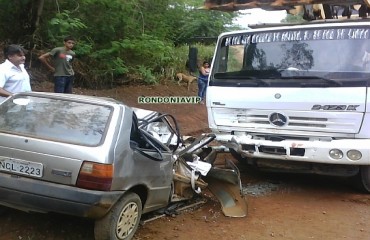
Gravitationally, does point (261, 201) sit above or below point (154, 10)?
below

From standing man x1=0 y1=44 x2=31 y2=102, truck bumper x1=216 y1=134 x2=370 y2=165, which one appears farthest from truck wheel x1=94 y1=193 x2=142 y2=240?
standing man x1=0 y1=44 x2=31 y2=102

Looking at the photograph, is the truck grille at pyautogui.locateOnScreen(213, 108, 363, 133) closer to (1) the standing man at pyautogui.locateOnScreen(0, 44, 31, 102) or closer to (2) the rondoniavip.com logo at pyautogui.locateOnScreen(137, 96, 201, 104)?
(1) the standing man at pyautogui.locateOnScreen(0, 44, 31, 102)

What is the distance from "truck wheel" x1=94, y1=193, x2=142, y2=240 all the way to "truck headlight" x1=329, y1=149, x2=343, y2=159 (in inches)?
99.0

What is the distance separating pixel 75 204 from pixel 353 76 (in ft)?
11.8

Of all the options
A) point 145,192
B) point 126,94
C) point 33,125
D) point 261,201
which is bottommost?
point 126,94

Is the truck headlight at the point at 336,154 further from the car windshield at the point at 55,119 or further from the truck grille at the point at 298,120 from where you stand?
the car windshield at the point at 55,119

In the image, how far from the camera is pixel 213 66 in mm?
6387

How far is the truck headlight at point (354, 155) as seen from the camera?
17.1 ft

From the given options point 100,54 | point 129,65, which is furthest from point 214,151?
point 129,65

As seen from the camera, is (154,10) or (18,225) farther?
(154,10)

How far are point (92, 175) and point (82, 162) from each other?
5.3 inches

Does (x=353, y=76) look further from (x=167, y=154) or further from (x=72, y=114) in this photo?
(x=72, y=114)

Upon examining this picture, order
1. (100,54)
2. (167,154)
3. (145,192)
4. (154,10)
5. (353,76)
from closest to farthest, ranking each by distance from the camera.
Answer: (145,192) → (167,154) → (353,76) → (100,54) → (154,10)

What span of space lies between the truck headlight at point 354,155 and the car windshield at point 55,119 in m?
2.95
